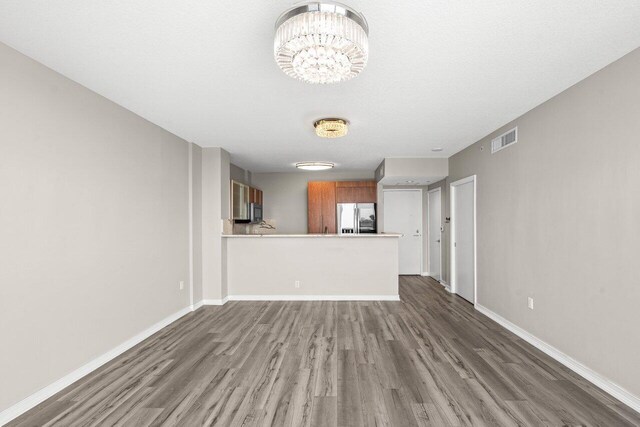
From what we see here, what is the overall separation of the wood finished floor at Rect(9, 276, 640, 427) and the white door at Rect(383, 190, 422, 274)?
324 centimetres

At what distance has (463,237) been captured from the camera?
15.6ft

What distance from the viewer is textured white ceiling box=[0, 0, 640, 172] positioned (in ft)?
A: 5.42

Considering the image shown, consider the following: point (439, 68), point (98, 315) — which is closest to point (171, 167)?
point (98, 315)

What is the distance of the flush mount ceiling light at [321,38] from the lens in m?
1.44

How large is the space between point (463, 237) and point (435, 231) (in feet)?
5.47

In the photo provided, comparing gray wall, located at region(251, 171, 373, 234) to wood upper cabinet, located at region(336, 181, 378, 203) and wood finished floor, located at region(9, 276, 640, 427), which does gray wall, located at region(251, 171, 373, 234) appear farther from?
wood finished floor, located at region(9, 276, 640, 427)

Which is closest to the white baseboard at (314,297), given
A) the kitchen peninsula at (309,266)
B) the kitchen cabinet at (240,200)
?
the kitchen peninsula at (309,266)

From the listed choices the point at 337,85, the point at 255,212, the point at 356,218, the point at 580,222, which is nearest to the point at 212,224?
the point at 255,212

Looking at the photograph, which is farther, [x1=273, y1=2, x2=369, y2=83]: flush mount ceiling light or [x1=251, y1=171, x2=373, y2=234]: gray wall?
[x1=251, y1=171, x2=373, y2=234]: gray wall

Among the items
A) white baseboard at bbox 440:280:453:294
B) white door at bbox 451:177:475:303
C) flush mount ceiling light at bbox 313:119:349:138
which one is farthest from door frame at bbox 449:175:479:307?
flush mount ceiling light at bbox 313:119:349:138

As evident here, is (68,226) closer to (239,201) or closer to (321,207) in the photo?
(239,201)

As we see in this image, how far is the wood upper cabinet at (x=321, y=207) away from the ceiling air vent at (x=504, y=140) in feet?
11.5

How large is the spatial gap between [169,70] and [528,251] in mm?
3912

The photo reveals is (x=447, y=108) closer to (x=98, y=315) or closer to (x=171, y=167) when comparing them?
(x=171, y=167)
